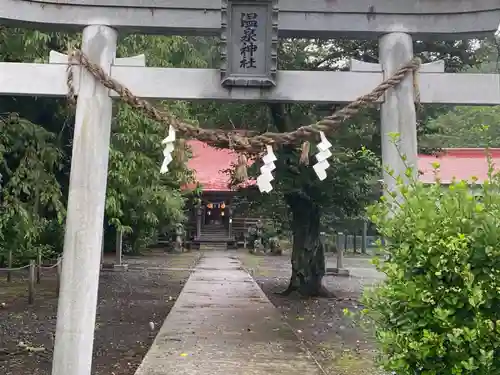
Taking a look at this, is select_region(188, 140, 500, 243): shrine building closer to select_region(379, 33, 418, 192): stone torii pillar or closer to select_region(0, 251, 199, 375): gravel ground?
Result: select_region(0, 251, 199, 375): gravel ground

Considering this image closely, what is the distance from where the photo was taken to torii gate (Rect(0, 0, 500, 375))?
4781 mm

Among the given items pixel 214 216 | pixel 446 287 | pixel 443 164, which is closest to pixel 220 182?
pixel 214 216

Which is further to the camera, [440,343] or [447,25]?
[447,25]

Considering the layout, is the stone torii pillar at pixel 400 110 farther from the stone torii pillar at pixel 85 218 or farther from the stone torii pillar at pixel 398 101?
the stone torii pillar at pixel 85 218

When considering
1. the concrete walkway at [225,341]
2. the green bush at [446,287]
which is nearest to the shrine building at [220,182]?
the concrete walkway at [225,341]

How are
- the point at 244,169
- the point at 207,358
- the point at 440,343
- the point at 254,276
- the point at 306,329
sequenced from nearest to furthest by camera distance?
the point at 440,343 < the point at 244,169 < the point at 207,358 < the point at 306,329 < the point at 254,276

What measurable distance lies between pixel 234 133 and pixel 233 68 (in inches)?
22.9

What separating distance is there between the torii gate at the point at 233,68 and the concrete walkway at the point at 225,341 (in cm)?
206

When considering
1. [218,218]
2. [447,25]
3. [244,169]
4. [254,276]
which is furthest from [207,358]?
[218,218]

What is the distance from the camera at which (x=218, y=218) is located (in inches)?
1302

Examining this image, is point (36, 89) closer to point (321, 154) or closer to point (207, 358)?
point (321, 154)

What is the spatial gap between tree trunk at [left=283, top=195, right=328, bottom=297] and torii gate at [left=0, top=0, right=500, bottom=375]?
24.6ft

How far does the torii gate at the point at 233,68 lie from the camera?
4.78m

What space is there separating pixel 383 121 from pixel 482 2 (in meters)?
1.37
